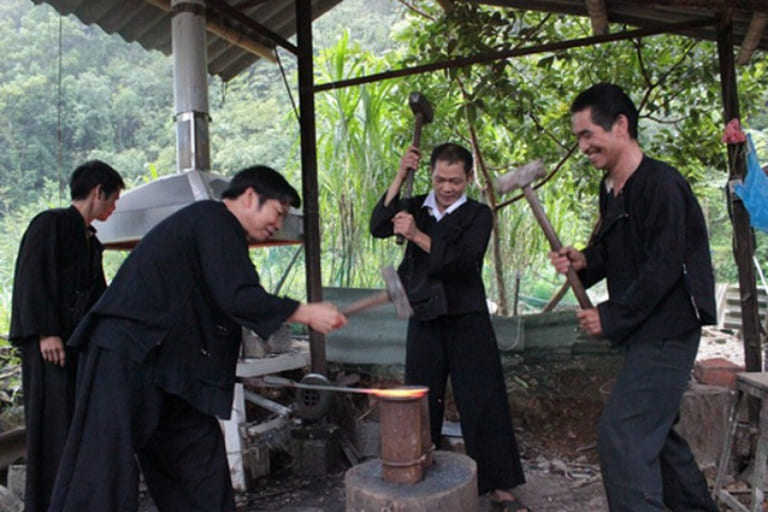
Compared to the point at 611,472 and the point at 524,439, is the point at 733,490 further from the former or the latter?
the point at 611,472

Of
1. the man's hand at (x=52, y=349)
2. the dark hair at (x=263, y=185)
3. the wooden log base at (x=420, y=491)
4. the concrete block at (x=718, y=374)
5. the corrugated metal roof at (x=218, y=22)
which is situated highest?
the corrugated metal roof at (x=218, y=22)

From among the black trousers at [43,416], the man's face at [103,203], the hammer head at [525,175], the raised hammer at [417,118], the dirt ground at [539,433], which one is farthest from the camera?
the dirt ground at [539,433]

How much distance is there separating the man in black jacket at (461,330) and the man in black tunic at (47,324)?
1933 millimetres

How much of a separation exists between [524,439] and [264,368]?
2190 mm

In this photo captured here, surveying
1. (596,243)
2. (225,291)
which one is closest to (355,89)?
(596,243)

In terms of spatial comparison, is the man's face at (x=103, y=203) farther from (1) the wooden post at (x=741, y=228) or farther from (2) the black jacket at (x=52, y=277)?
(1) the wooden post at (x=741, y=228)

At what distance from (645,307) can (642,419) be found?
1.45 feet

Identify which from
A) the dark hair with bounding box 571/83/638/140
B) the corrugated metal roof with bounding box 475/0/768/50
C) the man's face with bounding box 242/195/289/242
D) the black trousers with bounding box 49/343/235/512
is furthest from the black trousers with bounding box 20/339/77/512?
the corrugated metal roof with bounding box 475/0/768/50

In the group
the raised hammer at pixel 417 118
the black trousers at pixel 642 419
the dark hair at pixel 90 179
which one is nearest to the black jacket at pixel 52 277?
the dark hair at pixel 90 179

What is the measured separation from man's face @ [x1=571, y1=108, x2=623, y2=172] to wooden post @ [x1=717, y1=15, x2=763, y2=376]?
2.05 m

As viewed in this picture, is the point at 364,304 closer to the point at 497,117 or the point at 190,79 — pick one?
the point at 190,79

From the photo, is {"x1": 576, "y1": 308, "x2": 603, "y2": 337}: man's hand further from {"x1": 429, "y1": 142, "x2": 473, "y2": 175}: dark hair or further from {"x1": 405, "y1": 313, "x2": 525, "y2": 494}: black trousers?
{"x1": 429, "y1": 142, "x2": 473, "y2": 175}: dark hair

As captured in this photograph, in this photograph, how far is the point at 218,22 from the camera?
5.61m

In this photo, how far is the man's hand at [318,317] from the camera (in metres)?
2.47
